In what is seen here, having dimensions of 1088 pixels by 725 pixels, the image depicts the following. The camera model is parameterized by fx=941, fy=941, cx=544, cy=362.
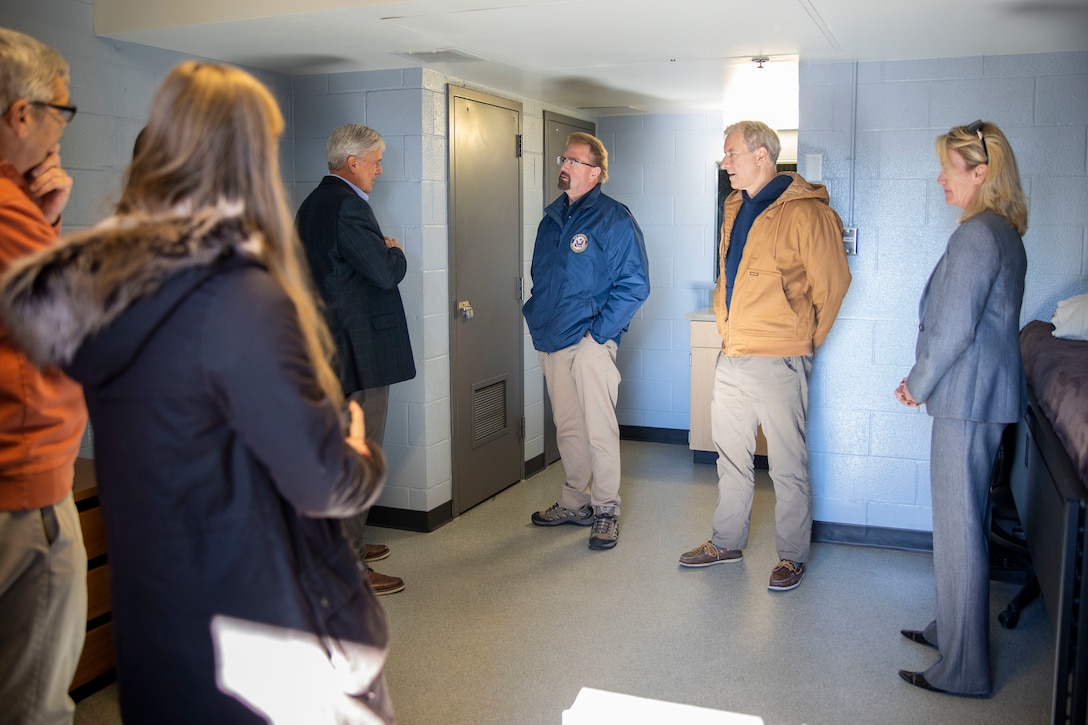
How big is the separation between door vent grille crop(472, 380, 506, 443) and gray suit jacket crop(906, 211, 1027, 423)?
8.05ft

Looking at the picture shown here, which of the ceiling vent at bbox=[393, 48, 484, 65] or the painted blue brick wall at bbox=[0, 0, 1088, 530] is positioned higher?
the ceiling vent at bbox=[393, 48, 484, 65]

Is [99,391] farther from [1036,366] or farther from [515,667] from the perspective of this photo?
[1036,366]

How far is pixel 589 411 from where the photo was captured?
4.19 m

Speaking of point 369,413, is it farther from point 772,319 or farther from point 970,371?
point 970,371

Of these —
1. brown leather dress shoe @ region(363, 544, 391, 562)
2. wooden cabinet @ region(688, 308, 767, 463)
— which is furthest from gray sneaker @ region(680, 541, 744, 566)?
wooden cabinet @ region(688, 308, 767, 463)

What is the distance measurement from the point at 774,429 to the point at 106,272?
284 cm

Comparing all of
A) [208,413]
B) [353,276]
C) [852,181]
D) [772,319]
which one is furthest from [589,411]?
[208,413]

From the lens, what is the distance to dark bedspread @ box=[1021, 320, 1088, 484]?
7.73 ft

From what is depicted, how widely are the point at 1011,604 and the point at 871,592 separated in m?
0.49

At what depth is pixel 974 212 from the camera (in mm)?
2668

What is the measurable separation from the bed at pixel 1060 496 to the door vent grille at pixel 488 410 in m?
2.37

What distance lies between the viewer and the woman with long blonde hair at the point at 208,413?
1.23 meters

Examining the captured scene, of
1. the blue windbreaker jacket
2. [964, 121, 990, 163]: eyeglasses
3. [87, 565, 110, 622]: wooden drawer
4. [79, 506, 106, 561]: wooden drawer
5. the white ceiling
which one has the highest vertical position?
the white ceiling

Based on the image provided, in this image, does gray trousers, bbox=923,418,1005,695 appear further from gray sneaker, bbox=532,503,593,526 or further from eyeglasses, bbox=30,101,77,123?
eyeglasses, bbox=30,101,77,123
